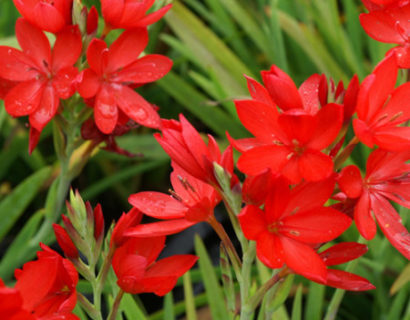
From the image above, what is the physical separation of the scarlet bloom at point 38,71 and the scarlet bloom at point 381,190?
1.16 ft

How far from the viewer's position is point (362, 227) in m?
0.51

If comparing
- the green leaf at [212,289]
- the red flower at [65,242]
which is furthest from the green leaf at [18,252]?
the red flower at [65,242]

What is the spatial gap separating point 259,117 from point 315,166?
0.07 metres

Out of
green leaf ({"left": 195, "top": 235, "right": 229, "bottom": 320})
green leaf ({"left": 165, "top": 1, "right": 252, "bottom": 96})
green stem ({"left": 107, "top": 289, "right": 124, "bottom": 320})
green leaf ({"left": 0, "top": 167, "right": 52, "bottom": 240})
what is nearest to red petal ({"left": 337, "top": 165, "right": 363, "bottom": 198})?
green stem ({"left": 107, "top": 289, "right": 124, "bottom": 320})

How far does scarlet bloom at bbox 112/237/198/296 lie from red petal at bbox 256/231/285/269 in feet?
0.24

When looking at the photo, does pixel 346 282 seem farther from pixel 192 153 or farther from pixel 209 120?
pixel 209 120

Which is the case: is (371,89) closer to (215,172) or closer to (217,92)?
(215,172)

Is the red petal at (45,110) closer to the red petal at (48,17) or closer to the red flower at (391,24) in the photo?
the red petal at (48,17)

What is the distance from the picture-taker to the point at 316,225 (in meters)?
0.49

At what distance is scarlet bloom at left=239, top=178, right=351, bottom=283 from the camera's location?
0.48m

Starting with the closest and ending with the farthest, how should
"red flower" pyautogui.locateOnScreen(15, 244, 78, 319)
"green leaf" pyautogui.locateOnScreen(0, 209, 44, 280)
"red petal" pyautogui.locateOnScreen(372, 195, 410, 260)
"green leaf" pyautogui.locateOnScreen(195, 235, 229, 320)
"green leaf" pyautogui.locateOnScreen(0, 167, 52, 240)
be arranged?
1. "red flower" pyautogui.locateOnScreen(15, 244, 78, 319)
2. "red petal" pyautogui.locateOnScreen(372, 195, 410, 260)
3. "green leaf" pyautogui.locateOnScreen(195, 235, 229, 320)
4. "green leaf" pyautogui.locateOnScreen(0, 209, 44, 280)
5. "green leaf" pyautogui.locateOnScreen(0, 167, 52, 240)

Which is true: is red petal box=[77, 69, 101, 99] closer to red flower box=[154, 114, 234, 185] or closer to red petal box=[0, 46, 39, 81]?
red petal box=[0, 46, 39, 81]

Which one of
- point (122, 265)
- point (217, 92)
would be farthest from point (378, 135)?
point (217, 92)

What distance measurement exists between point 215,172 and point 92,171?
1.26m
